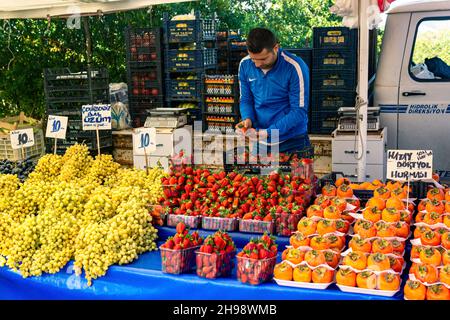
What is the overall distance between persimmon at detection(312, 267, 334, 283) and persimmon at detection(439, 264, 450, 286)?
468 mm

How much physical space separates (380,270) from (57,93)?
5.61 meters

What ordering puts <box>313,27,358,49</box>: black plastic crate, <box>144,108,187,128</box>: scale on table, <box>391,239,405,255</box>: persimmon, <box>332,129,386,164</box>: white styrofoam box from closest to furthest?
<box>391,239,405,255</box>: persimmon
<box>332,129,386,164</box>: white styrofoam box
<box>313,27,358,49</box>: black plastic crate
<box>144,108,187,128</box>: scale on table

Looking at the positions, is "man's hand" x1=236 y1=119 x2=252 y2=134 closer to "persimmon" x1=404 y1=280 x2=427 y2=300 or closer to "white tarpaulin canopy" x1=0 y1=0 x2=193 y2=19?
"white tarpaulin canopy" x1=0 y1=0 x2=193 y2=19

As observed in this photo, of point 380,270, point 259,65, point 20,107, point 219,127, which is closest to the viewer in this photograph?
point 380,270

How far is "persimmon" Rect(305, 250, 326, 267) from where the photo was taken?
99.0 inches

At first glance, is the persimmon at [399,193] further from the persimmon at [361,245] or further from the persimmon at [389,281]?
the persimmon at [389,281]

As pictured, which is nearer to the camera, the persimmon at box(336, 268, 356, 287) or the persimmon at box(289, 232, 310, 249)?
the persimmon at box(336, 268, 356, 287)

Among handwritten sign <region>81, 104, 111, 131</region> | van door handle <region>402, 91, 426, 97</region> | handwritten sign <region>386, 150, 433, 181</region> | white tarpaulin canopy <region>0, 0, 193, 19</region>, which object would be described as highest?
white tarpaulin canopy <region>0, 0, 193, 19</region>

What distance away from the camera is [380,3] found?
3.97 m

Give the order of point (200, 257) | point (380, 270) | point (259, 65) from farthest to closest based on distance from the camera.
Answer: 1. point (259, 65)
2. point (200, 257)
3. point (380, 270)

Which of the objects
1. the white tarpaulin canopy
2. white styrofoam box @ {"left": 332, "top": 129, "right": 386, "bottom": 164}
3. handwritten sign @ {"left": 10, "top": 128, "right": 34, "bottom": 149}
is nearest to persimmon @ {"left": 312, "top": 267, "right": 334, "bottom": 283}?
handwritten sign @ {"left": 10, "top": 128, "right": 34, "bottom": 149}
